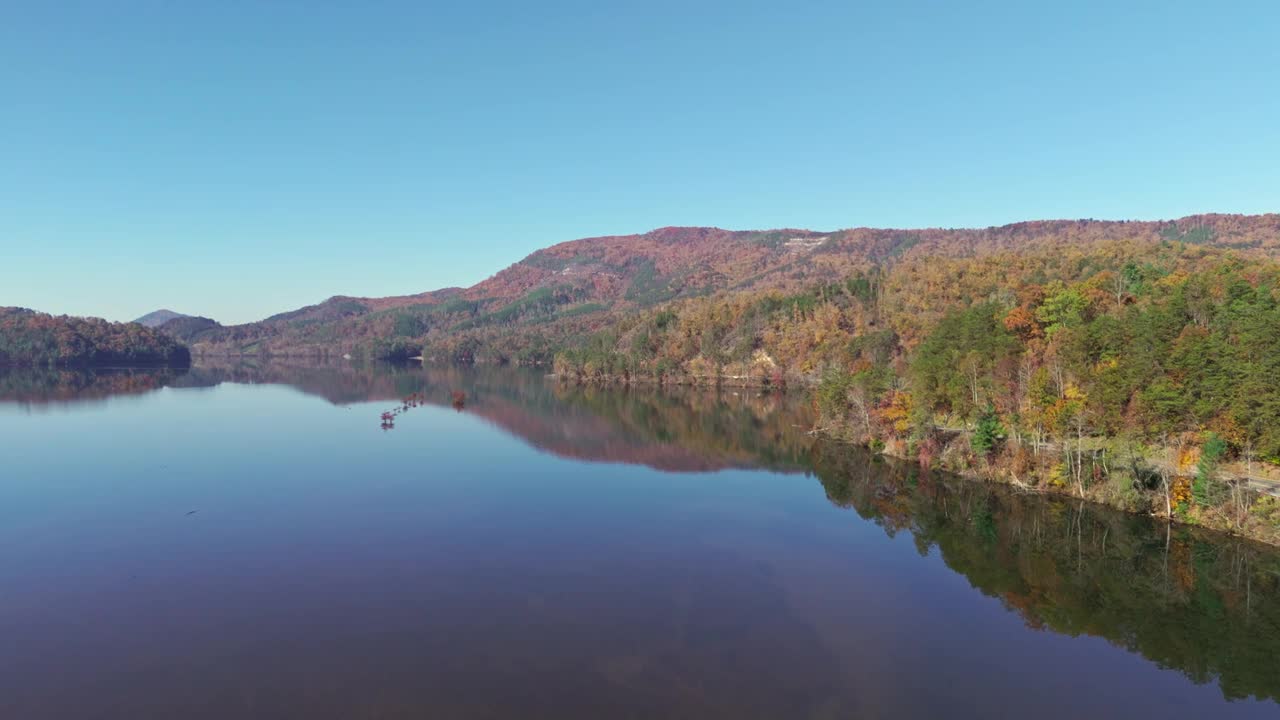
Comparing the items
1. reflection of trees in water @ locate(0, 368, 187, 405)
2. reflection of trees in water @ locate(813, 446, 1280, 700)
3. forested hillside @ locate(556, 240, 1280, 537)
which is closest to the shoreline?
forested hillside @ locate(556, 240, 1280, 537)

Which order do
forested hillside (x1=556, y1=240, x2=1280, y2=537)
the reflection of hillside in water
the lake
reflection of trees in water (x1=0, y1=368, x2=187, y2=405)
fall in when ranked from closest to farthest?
1. the lake
2. forested hillside (x1=556, y1=240, x2=1280, y2=537)
3. the reflection of hillside in water
4. reflection of trees in water (x1=0, y1=368, x2=187, y2=405)

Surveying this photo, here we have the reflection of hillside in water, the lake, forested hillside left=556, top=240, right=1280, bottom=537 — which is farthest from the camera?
the reflection of hillside in water

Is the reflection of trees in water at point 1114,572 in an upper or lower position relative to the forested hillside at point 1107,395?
lower

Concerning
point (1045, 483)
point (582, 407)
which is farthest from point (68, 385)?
point (1045, 483)

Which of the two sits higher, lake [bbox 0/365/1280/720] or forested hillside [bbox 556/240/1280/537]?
forested hillside [bbox 556/240/1280/537]

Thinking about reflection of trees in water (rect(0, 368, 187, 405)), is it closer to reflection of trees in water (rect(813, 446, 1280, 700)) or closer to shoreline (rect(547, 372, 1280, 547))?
shoreline (rect(547, 372, 1280, 547))

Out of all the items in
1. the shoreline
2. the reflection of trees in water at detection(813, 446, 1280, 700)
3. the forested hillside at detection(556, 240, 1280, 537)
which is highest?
the forested hillside at detection(556, 240, 1280, 537)

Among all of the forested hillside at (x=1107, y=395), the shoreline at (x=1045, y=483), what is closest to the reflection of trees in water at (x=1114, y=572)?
the shoreline at (x=1045, y=483)

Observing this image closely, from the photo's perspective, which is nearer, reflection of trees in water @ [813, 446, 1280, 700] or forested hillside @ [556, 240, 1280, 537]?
reflection of trees in water @ [813, 446, 1280, 700]

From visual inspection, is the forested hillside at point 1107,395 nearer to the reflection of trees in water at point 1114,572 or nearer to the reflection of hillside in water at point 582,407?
the reflection of trees in water at point 1114,572
